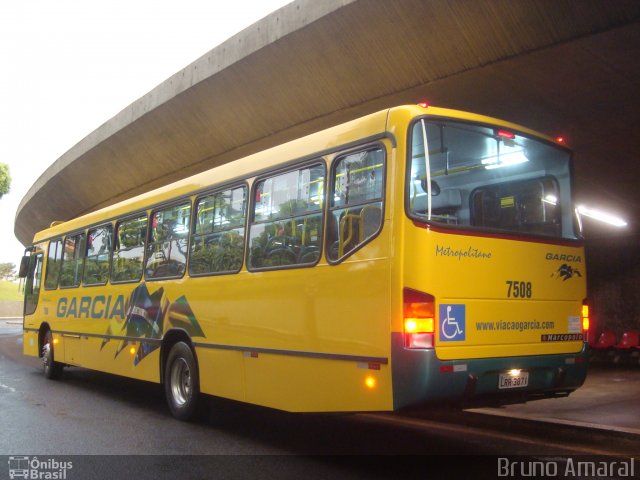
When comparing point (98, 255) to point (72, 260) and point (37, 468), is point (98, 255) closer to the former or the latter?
point (72, 260)

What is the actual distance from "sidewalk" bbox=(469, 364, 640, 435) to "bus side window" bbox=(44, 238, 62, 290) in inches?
341

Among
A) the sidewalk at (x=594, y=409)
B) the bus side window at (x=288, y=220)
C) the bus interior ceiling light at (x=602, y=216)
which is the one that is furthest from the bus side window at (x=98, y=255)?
the bus interior ceiling light at (x=602, y=216)

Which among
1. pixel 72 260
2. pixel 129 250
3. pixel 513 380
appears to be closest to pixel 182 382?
pixel 129 250

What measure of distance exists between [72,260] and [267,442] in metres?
6.81

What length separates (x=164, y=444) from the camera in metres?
6.84

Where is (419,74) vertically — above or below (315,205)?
above

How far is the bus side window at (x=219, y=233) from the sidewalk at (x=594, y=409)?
3.61 m

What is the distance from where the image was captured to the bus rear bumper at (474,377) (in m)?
5.15

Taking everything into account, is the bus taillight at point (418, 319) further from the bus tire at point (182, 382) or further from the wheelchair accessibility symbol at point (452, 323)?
the bus tire at point (182, 382)

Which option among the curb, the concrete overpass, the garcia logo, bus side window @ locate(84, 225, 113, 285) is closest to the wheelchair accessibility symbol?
the garcia logo

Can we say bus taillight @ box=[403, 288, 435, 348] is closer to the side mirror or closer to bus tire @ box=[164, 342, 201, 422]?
bus tire @ box=[164, 342, 201, 422]

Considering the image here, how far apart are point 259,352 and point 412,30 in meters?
6.20

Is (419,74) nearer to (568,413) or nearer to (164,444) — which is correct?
(568,413)

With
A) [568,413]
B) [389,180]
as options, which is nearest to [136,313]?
[389,180]
